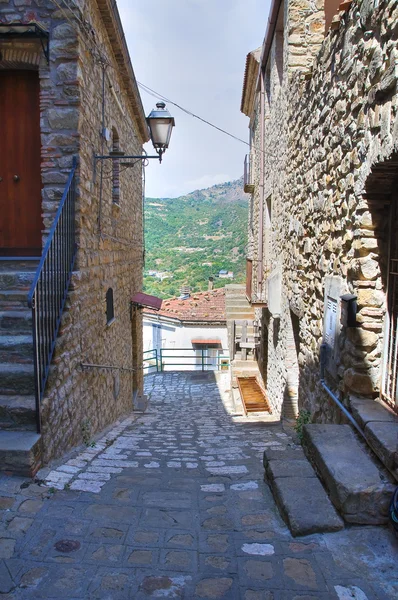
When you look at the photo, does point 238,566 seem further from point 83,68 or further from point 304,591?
point 83,68

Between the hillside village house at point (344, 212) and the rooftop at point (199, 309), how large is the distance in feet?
47.0

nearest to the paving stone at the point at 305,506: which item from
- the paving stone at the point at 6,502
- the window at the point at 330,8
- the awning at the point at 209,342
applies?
the paving stone at the point at 6,502

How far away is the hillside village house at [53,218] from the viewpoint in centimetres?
385

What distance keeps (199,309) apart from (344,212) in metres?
18.2

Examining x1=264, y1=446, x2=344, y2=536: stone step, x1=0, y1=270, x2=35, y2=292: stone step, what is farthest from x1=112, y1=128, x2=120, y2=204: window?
x1=264, y1=446, x2=344, y2=536: stone step

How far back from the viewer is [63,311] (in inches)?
174

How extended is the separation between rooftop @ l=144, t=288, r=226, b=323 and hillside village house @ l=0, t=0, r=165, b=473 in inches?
579

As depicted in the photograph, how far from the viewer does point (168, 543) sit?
102 inches

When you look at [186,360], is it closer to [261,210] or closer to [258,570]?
[261,210]

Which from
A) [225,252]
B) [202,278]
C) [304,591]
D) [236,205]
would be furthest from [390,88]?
[236,205]

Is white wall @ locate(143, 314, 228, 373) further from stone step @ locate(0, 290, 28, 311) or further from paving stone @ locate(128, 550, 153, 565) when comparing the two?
paving stone @ locate(128, 550, 153, 565)

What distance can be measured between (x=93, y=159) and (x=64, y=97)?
87 centimetres

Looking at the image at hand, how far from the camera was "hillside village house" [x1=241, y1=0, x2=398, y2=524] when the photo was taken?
3035mm

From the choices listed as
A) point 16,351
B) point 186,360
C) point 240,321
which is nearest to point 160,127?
point 16,351
